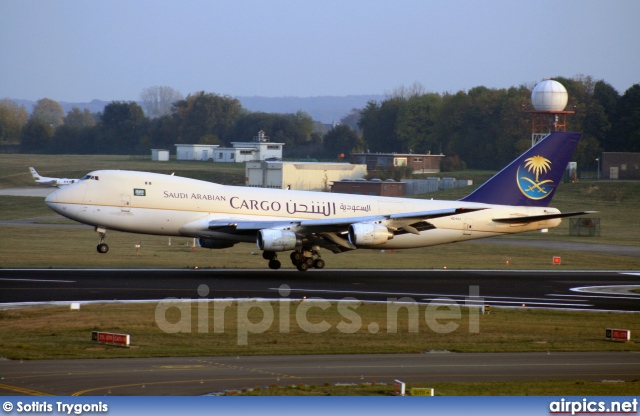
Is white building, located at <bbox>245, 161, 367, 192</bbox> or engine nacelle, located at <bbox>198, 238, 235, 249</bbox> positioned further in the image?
white building, located at <bbox>245, 161, 367, 192</bbox>

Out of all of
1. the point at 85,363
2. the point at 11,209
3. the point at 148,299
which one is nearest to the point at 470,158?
the point at 11,209

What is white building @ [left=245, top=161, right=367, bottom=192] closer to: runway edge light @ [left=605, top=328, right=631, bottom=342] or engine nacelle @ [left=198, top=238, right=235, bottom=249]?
engine nacelle @ [left=198, top=238, right=235, bottom=249]

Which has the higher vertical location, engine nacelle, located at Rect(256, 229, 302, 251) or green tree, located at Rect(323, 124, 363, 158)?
green tree, located at Rect(323, 124, 363, 158)

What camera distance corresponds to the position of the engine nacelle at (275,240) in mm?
42812

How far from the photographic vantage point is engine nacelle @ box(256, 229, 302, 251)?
42.8m

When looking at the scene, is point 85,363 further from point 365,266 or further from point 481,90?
point 481,90

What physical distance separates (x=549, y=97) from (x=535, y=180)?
208 feet

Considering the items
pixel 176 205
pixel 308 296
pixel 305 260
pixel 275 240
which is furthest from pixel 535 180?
pixel 176 205

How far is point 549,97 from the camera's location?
362 feet

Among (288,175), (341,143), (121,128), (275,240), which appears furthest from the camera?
(121,128)

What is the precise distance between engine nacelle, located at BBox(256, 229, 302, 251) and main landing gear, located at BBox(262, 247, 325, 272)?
140 inches

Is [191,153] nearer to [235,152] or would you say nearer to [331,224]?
[235,152]

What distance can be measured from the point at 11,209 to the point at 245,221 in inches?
2337

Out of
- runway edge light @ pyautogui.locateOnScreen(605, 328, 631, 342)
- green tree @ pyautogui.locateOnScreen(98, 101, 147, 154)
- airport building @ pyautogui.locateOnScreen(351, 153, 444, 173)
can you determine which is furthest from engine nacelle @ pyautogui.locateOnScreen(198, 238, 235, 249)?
green tree @ pyautogui.locateOnScreen(98, 101, 147, 154)
